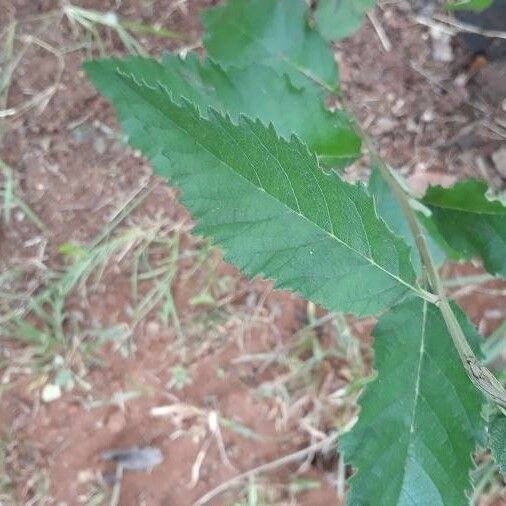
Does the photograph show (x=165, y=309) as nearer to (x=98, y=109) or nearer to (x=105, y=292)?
(x=105, y=292)

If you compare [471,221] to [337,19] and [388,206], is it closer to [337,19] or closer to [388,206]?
[388,206]

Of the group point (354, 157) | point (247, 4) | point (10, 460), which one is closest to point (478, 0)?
point (354, 157)

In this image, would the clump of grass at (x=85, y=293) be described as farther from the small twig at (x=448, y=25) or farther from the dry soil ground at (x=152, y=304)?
the small twig at (x=448, y=25)

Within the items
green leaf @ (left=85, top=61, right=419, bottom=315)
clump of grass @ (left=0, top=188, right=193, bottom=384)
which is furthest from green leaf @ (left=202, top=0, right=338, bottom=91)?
clump of grass @ (left=0, top=188, right=193, bottom=384)

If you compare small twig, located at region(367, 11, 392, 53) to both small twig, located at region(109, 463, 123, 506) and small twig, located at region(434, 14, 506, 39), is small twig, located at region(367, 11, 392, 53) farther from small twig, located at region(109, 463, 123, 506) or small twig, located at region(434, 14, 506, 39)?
small twig, located at region(109, 463, 123, 506)

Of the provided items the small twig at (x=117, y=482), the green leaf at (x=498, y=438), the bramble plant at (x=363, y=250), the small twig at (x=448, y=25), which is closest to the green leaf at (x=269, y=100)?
the bramble plant at (x=363, y=250)

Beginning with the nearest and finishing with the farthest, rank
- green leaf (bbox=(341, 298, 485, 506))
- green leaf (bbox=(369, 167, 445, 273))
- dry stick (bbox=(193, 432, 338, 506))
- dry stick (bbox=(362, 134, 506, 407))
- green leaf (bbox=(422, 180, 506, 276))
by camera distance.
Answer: dry stick (bbox=(362, 134, 506, 407)) < green leaf (bbox=(341, 298, 485, 506)) < green leaf (bbox=(422, 180, 506, 276)) < green leaf (bbox=(369, 167, 445, 273)) < dry stick (bbox=(193, 432, 338, 506))

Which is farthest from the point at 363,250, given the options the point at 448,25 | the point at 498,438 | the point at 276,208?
the point at 448,25
